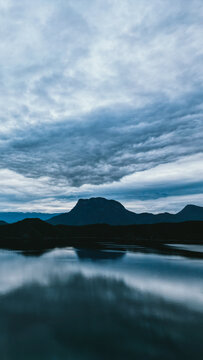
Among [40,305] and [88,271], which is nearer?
[40,305]

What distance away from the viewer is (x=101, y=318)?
2116cm

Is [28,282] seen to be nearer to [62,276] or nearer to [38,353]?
[62,276]

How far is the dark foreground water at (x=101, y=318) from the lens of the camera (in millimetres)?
15485

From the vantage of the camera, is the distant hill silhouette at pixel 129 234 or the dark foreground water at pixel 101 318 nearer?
the dark foreground water at pixel 101 318

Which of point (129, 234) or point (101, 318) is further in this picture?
point (129, 234)

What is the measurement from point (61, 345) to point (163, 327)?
9.10 metres

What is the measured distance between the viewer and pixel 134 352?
1526 cm

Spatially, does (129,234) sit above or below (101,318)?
below

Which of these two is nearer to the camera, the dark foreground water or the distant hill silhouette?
the dark foreground water

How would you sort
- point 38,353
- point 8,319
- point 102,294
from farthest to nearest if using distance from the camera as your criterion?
point 102,294, point 8,319, point 38,353

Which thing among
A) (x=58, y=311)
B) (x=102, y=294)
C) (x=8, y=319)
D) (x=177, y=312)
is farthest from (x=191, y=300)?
(x=8, y=319)

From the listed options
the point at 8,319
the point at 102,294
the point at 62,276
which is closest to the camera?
the point at 8,319

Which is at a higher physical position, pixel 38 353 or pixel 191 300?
pixel 38 353

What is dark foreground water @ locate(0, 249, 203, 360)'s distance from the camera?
50.8ft
